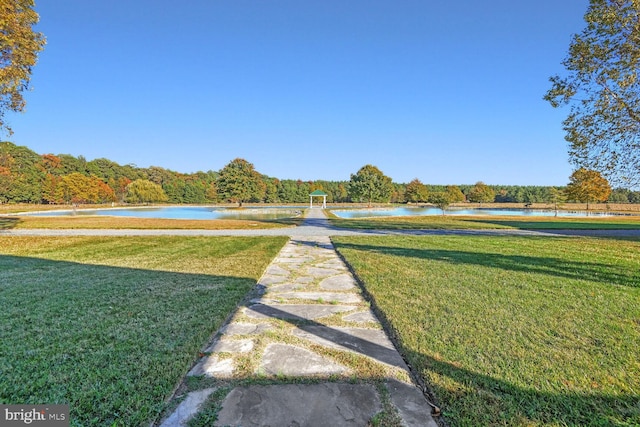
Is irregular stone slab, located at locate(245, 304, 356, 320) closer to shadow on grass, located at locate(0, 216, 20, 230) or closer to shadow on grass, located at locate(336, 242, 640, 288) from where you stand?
shadow on grass, located at locate(336, 242, 640, 288)

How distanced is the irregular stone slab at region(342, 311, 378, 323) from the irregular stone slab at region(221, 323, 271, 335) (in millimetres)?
799

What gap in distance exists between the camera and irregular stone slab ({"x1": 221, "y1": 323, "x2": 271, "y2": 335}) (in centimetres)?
263

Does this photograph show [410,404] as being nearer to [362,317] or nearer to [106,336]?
[362,317]

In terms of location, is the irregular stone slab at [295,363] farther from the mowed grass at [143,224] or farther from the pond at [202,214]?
the pond at [202,214]

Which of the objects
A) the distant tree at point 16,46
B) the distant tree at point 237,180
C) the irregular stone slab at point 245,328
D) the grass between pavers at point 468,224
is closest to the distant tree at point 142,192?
the distant tree at point 237,180

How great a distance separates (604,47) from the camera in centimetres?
772

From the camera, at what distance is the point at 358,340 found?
8.11 feet

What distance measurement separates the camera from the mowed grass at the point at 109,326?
1723 millimetres

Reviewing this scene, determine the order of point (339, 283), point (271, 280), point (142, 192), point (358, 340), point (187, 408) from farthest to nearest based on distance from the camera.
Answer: point (142, 192) < point (271, 280) < point (339, 283) < point (358, 340) < point (187, 408)

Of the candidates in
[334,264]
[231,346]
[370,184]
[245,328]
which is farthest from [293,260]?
[370,184]

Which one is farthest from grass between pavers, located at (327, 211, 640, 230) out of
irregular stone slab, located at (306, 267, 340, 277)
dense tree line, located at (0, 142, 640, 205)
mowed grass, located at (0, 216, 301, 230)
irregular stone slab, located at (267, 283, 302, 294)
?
irregular stone slab, located at (267, 283, 302, 294)

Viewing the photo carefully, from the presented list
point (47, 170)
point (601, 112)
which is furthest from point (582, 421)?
point (47, 170)

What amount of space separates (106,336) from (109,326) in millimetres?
239

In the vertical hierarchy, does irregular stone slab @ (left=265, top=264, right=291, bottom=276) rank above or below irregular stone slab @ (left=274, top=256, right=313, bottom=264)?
above
